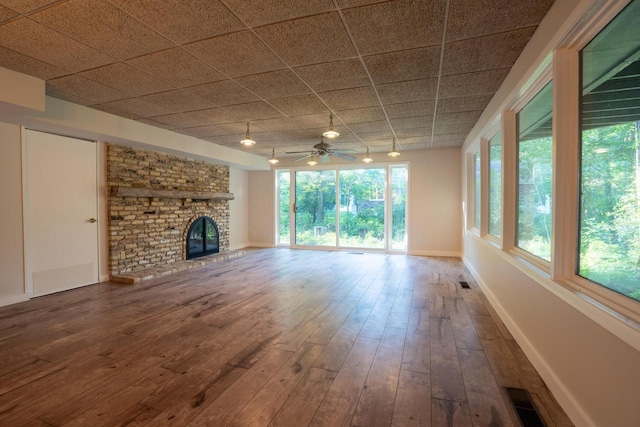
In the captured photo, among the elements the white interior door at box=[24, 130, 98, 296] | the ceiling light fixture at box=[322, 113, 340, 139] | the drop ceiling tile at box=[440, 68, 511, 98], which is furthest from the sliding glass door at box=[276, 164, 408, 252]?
the white interior door at box=[24, 130, 98, 296]

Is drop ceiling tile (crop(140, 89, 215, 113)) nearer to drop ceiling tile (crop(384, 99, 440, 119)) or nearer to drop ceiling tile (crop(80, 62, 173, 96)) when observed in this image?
drop ceiling tile (crop(80, 62, 173, 96))

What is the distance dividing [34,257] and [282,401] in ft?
13.8

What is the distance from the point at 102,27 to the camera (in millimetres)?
2320

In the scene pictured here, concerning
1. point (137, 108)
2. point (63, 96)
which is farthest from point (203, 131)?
point (63, 96)

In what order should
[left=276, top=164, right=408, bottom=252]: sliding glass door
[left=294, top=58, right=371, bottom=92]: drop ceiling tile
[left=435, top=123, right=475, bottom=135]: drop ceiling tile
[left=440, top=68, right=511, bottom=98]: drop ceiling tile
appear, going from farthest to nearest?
[left=276, top=164, right=408, bottom=252]: sliding glass door, [left=435, top=123, right=475, bottom=135]: drop ceiling tile, [left=440, top=68, right=511, bottom=98]: drop ceiling tile, [left=294, top=58, right=371, bottom=92]: drop ceiling tile

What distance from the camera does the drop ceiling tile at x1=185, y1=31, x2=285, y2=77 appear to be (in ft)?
8.18

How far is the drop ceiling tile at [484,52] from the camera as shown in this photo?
2456 mm

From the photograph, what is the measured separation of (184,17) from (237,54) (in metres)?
0.57

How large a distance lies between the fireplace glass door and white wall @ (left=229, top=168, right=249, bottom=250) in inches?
35.3

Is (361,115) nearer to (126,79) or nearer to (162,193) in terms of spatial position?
(126,79)

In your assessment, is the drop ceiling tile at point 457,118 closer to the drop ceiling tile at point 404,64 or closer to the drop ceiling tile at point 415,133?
the drop ceiling tile at point 415,133

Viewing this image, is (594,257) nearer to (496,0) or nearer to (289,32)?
(496,0)

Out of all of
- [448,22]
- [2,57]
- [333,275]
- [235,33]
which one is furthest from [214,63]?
[333,275]

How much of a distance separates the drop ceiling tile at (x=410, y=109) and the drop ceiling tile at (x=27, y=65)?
3766mm
